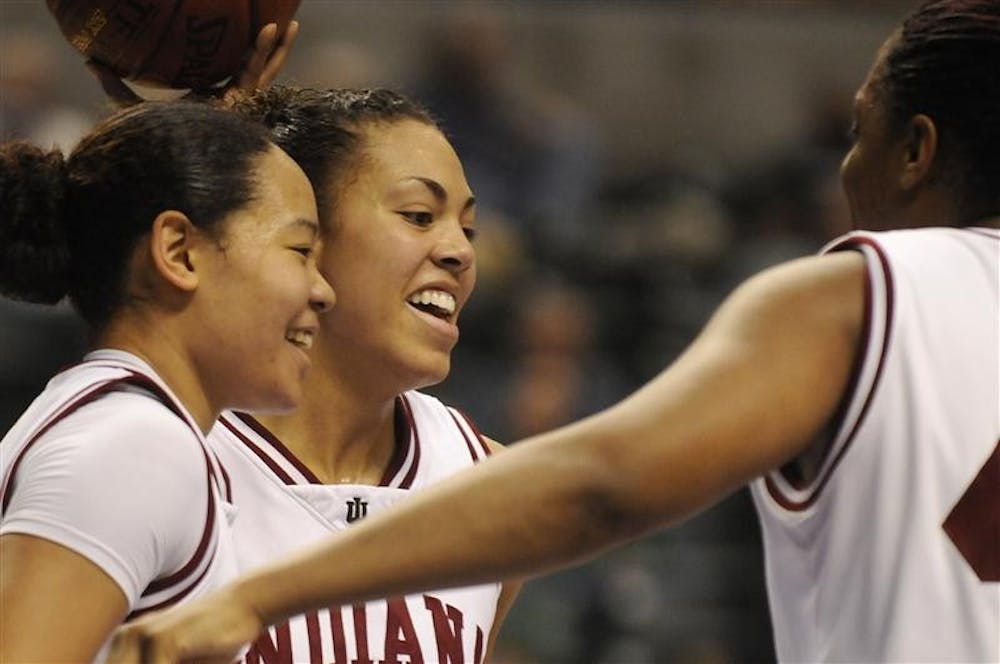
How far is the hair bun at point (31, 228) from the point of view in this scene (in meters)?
2.44

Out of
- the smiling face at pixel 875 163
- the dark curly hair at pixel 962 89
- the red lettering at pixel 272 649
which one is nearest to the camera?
the dark curly hair at pixel 962 89

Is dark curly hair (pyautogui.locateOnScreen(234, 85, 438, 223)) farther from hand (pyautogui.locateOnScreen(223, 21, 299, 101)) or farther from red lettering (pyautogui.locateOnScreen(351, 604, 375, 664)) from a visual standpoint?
red lettering (pyautogui.locateOnScreen(351, 604, 375, 664))

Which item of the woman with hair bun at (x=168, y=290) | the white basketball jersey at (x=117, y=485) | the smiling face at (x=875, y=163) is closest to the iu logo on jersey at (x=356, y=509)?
the woman with hair bun at (x=168, y=290)

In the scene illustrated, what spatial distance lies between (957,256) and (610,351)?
17.1ft

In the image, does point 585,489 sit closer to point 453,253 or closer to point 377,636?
point 377,636

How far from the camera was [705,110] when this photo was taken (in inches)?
373

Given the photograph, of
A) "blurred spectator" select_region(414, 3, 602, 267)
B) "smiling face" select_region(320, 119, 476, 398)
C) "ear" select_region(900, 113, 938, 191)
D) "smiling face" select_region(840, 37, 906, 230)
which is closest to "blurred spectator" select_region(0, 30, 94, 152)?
"blurred spectator" select_region(414, 3, 602, 267)

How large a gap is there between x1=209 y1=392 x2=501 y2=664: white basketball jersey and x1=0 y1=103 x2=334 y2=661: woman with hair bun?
8.2 inches

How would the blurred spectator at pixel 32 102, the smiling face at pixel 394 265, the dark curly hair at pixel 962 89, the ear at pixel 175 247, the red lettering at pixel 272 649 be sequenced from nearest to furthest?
the dark curly hair at pixel 962 89 → the ear at pixel 175 247 → the red lettering at pixel 272 649 → the smiling face at pixel 394 265 → the blurred spectator at pixel 32 102

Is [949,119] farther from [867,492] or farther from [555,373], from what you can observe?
[555,373]

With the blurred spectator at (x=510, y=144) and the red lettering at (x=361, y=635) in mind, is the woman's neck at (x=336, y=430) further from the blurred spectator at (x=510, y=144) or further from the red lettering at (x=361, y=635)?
the blurred spectator at (x=510, y=144)

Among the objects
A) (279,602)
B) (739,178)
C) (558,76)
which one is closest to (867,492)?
(279,602)

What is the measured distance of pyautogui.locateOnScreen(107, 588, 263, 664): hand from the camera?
1.83m

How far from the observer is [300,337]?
2.58 meters
